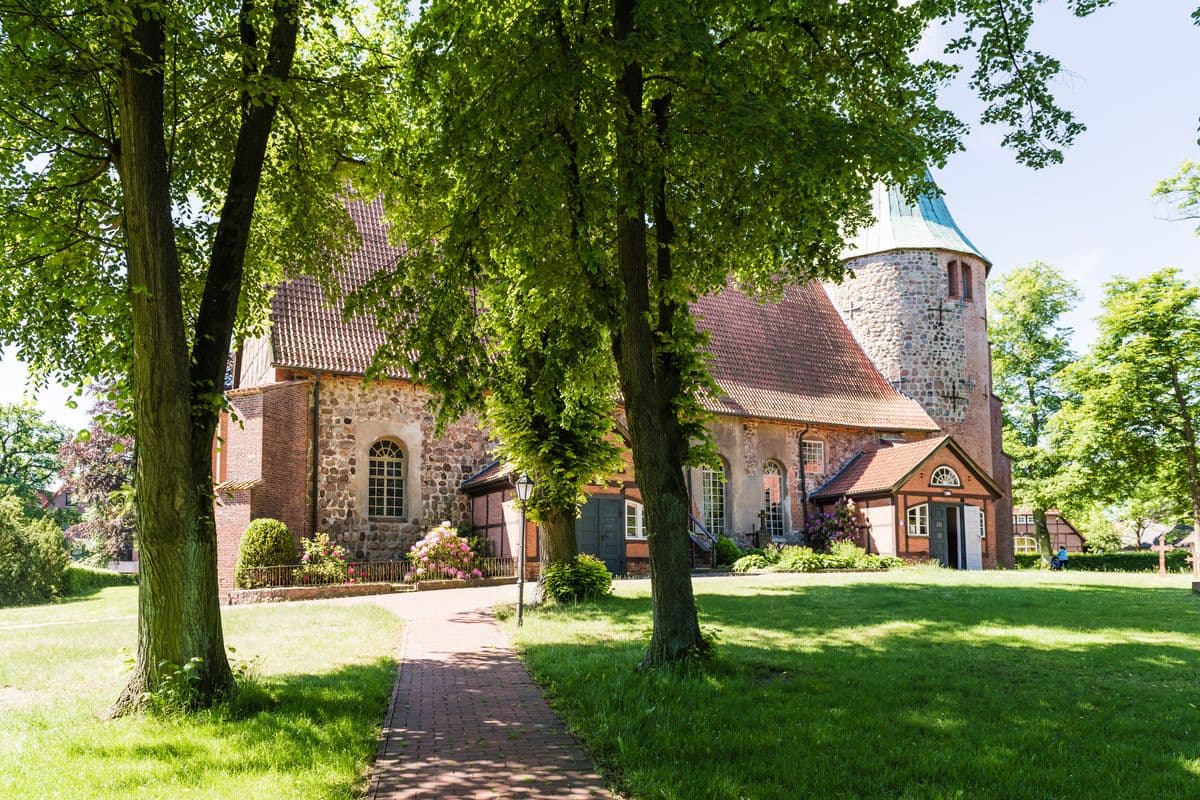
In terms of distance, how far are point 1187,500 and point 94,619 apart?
29.2 metres

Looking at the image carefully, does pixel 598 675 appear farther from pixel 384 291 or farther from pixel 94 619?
pixel 94 619

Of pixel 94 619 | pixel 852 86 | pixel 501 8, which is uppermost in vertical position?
pixel 501 8

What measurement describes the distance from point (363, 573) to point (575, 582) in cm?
696

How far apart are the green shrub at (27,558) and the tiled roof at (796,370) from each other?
20053 mm

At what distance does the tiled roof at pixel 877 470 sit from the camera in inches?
1046

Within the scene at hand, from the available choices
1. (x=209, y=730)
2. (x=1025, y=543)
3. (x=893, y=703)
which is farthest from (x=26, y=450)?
(x=1025, y=543)

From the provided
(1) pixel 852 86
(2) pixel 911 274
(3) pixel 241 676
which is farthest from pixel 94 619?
(2) pixel 911 274

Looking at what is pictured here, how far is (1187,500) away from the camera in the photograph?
26203mm

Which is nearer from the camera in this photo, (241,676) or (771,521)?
(241,676)

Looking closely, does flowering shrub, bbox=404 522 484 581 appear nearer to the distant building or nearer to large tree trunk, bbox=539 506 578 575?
large tree trunk, bbox=539 506 578 575

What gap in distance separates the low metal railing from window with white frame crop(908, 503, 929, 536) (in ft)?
43.0

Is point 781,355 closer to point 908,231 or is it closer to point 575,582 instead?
point 908,231

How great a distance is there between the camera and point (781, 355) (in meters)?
30.3

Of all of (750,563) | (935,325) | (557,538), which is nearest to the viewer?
(557,538)
